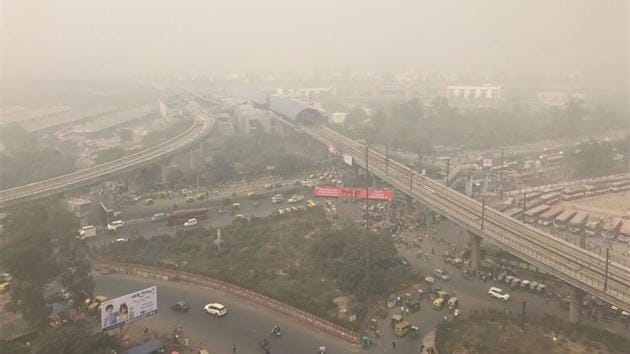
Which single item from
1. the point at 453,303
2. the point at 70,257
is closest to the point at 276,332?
the point at 453,303

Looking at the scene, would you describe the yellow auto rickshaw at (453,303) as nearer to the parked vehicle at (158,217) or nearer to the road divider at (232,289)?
the road divider at (232,289)

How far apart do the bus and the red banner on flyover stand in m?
4.36

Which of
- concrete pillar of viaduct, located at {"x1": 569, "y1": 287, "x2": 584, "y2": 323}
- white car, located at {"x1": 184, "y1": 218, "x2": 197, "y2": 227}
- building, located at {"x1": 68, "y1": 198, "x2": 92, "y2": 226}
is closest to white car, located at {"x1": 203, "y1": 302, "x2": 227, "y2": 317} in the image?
white car, located at {"x1": 184, "y1": 218, "x2": 197, "y2": 227}

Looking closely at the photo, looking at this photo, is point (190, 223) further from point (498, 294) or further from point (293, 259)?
point (498, 294)

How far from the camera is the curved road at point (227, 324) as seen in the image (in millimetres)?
9289

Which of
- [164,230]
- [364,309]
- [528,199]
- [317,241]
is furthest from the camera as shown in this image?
[528,199]

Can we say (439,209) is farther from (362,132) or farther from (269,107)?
(269,107)

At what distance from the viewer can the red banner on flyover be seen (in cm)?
1841

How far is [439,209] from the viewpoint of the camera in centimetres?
1397

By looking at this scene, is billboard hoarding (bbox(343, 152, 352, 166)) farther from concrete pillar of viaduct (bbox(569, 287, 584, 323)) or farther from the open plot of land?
concrete pillar of viaduct (bbox(569, 287, 584, 323))

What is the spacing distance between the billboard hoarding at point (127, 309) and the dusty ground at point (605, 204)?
14.0 metres

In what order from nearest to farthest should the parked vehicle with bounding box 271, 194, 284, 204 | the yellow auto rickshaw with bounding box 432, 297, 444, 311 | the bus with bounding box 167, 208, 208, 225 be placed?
the yellow auto rickshaw with bounding box 432, 297, 444, 311, the bus with bounding box 167, 208, 208, 225, the parked vehicle with bounding box 271, 194, 284, 204

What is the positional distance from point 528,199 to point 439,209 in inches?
219

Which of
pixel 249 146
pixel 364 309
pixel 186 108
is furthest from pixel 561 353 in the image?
pixel 186 108
